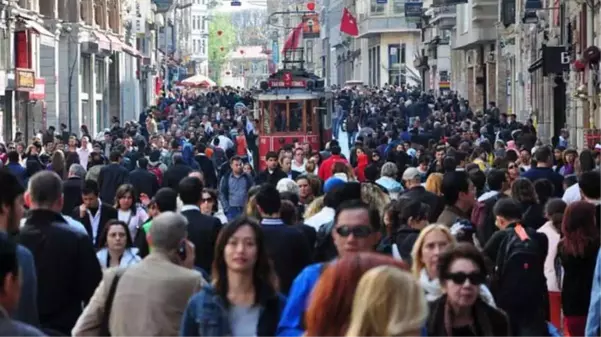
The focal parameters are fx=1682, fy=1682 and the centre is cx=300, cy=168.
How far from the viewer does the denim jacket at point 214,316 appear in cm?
710

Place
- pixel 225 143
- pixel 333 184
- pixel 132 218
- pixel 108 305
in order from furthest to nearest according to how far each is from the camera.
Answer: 1. pixel 225 143
2. pixel 132 218
3. pixel 333 184
4. pixel 108 305

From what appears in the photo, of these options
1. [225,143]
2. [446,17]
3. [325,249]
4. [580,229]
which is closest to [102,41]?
[446,17]

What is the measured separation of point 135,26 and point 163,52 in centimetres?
2671

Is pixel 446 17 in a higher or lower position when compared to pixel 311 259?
higher

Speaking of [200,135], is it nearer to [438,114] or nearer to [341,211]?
[438,114]

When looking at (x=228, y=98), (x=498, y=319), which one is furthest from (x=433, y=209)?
(x=228, y=98)

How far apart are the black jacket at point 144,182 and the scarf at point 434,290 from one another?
10.8 metres

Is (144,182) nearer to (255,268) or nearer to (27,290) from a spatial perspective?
(27,290)

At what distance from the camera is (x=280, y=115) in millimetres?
38281

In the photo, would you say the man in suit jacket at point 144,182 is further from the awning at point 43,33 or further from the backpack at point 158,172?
the awning at point 43,33

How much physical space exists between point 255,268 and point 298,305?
0.36 metres

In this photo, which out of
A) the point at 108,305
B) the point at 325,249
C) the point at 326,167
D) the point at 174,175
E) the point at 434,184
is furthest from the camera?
the point at 326,167

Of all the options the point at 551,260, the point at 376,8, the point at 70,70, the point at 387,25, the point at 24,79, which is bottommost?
the point at 551,260

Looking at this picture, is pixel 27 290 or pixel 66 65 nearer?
pixel 27 290
